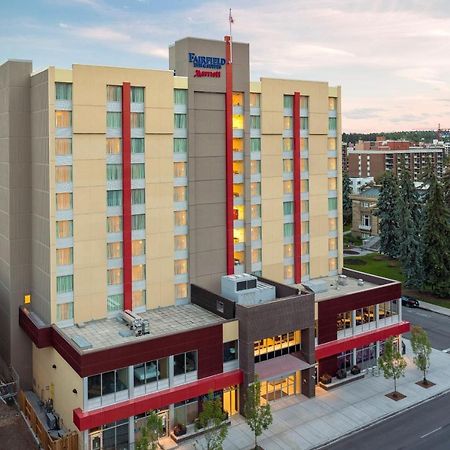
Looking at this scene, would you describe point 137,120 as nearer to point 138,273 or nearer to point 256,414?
point 138,273

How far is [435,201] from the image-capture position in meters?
81.0

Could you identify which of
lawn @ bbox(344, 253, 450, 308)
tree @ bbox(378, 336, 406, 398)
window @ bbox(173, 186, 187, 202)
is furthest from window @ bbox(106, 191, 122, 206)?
lawn @ bbox(344, 253, 450, 308)

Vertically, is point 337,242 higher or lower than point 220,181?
lower

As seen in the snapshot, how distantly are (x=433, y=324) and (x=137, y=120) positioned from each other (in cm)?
4548

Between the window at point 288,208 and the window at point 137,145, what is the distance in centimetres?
1674

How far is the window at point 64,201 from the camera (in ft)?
144

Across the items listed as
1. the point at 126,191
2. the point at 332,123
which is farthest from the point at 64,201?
the point at 332,123

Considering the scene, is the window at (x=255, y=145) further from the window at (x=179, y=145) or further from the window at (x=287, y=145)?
the window at (x=179, y=145)

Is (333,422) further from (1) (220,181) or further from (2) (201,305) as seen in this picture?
(1) (220,181)

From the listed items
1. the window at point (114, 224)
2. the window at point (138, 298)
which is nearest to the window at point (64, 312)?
the window at point (138, 298)

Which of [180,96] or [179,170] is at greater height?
[180,96]

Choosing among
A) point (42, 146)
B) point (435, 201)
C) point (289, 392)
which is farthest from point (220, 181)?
point (435, 201)

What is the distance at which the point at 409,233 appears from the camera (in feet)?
288

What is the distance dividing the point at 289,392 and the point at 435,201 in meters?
45.5
